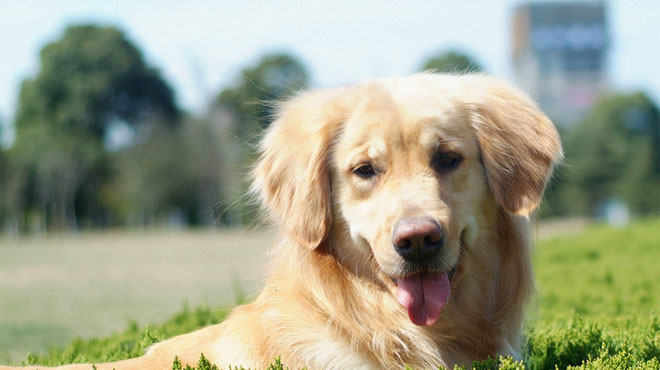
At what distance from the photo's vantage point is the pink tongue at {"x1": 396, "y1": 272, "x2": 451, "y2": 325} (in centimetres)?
361

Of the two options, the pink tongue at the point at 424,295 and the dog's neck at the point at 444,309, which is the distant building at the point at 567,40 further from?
the pink tongue at the point at 424,295

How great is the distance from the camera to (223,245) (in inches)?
1416

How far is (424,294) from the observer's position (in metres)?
3.65

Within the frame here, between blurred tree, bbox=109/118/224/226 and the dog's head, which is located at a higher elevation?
the dog's head

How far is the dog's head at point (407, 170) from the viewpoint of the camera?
3576 mm

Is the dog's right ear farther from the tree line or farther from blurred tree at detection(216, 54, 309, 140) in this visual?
the tree line

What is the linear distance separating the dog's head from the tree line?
38378 millimetres

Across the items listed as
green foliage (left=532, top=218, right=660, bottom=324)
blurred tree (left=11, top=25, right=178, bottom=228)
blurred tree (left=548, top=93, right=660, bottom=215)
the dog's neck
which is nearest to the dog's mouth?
the dog's neck

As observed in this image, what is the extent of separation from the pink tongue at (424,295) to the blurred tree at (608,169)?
43460 millimetres

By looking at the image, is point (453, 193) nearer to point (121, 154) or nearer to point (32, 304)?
point (32, 304)

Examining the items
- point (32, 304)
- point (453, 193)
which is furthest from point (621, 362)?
point (32, 304)

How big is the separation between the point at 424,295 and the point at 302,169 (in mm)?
933

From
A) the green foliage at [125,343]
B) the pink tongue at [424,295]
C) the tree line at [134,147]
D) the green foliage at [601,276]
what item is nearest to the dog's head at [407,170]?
the pink tongue at [424,295]

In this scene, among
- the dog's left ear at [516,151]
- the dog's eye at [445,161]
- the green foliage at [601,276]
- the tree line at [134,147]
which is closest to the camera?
the dog's eye at [445,161]
